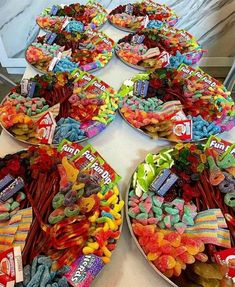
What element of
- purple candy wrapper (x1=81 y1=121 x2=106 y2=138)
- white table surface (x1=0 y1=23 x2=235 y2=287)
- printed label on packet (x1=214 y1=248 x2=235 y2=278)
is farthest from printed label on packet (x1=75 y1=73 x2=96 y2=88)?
printed label on packet (x1=214 y1=248 x2=235 y2=278)

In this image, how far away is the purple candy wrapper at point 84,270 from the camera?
647 mm

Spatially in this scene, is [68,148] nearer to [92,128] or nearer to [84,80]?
[92,128]

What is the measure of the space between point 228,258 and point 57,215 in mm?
419

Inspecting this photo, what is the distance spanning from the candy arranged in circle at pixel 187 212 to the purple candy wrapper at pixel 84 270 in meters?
0.12

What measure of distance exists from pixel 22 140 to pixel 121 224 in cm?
46

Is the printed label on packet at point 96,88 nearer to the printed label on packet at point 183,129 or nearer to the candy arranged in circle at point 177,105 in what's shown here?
the candy arranged in circle at point 177,105

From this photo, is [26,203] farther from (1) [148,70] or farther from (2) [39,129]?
(1) [148,70]

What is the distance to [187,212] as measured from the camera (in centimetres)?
77

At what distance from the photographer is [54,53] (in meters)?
1.37

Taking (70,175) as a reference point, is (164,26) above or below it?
above

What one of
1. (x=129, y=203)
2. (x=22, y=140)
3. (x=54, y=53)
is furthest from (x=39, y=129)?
(x=54, y=53)

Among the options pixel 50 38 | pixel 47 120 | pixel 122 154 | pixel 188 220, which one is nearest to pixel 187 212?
pixel 188 220

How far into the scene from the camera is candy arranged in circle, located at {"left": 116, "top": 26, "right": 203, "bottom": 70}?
1.36 m

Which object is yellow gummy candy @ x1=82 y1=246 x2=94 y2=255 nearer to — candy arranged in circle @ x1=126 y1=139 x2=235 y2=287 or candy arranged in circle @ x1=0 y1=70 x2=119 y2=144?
candy arranged in circle @ x1=126 y1=139 x2=235 y2=287
